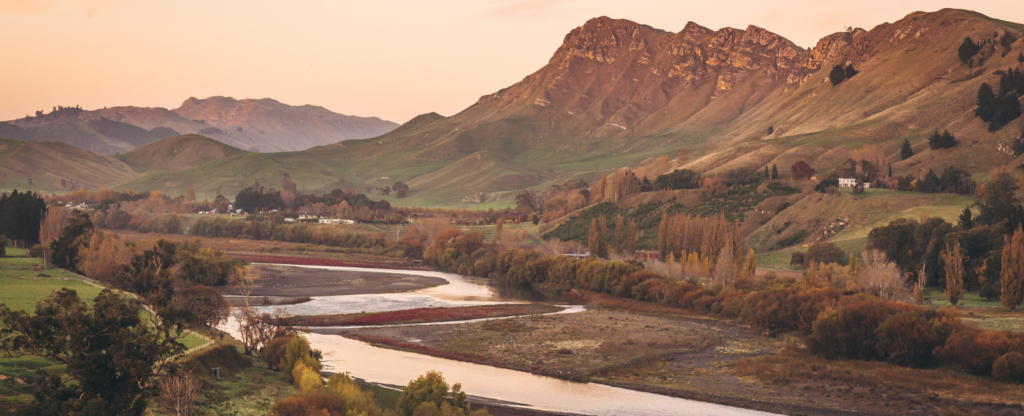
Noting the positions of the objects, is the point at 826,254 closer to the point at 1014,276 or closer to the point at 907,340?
the point at 1014,276

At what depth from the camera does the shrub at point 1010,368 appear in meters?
51.3

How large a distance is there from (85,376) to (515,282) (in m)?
93.0

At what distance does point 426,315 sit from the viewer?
87.2 meters

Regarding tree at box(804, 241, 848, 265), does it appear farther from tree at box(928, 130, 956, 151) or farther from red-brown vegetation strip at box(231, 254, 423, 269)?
tree at box(928, 130, 956, 151)

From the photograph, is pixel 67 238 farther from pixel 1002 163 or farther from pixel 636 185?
pixel 1002 163

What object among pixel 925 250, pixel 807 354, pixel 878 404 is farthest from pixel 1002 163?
pixel 878 404

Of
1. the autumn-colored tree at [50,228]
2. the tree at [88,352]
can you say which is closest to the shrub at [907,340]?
the tree at [88,352]

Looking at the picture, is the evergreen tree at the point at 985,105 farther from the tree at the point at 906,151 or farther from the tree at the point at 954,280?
the tree at the point at 954,280

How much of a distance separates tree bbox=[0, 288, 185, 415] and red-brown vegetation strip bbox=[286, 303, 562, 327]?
44.6m

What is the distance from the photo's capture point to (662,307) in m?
92.9

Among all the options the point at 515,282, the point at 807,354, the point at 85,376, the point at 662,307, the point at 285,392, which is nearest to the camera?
the point at 85,376

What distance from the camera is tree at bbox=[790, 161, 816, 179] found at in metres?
176

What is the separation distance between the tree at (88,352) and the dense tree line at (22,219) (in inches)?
3749

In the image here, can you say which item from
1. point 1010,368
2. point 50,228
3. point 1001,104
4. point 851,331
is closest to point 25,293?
point 50,228
